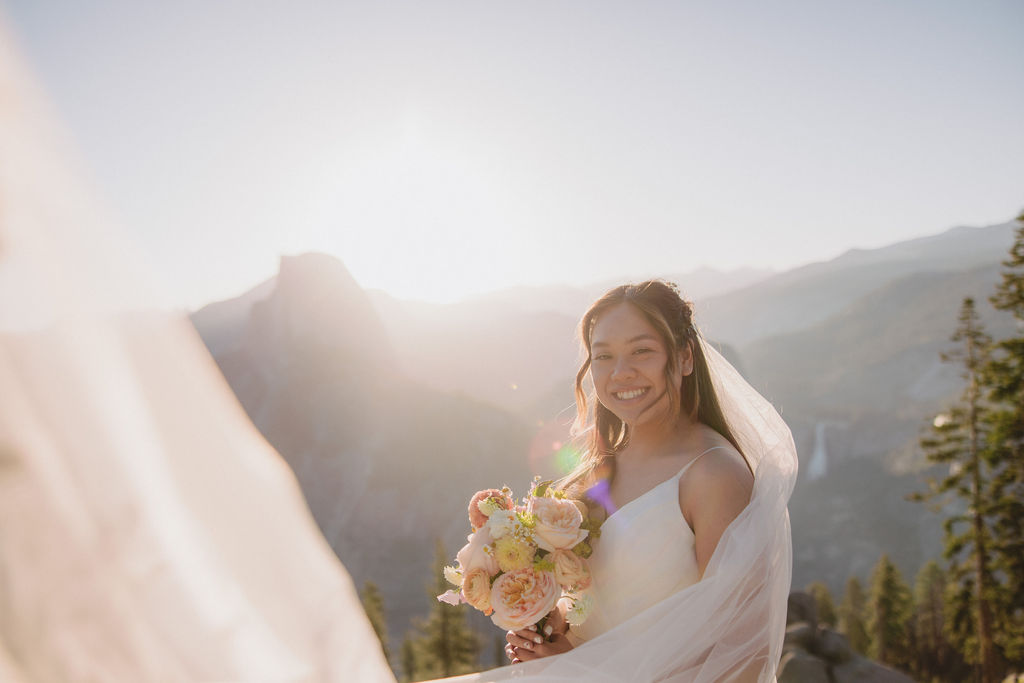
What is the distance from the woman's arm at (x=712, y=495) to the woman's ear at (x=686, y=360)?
61cm

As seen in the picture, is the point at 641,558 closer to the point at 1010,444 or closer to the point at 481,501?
the point at 481,501

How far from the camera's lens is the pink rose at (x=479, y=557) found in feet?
10.3

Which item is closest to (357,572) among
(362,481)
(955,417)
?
(362,481)

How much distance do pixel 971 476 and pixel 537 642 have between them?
21830mm

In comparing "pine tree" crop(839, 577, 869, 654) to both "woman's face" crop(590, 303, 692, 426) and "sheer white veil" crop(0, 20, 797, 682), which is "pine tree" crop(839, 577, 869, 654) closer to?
"woman's face" crop(590, 303, 692, 426)

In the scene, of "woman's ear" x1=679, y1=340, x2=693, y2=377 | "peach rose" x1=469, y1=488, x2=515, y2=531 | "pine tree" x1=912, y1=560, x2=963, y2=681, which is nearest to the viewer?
"peach rose" x1=469, y1=488, x2=515, y2=531

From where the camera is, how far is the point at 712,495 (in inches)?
117

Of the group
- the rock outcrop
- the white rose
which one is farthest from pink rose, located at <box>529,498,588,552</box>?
the rock outcrop

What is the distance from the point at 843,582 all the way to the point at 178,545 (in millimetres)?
106185

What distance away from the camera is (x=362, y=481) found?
81938 mm

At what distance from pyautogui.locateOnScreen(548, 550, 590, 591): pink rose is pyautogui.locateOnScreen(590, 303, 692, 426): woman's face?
2.68 ft

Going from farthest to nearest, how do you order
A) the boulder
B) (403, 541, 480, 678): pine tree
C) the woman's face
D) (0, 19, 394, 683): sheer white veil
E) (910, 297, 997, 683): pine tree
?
1. (403, 541, 480, 678): pine tree
2. (910, 297, 997, 683): pine tree
3. the boulder
4. the woman's face
5. (0, 19, 394, 683): sheer white veil

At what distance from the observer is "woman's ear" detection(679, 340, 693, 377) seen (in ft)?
11.8

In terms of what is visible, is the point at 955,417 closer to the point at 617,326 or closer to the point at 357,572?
the point at 617,326
